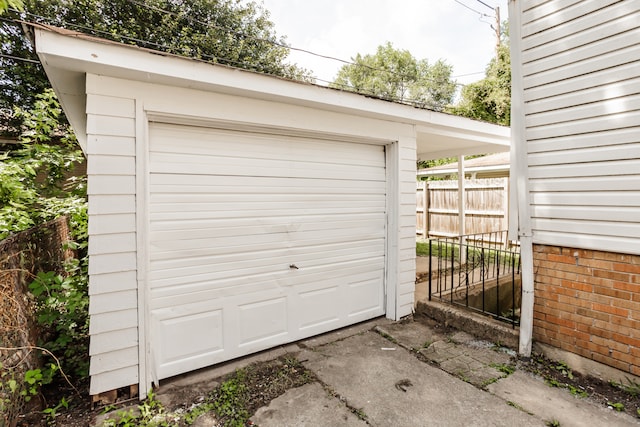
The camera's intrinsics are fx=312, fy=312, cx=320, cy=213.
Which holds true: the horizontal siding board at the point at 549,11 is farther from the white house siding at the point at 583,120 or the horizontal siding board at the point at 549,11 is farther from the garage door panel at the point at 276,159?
the garage door panel at the point at 276,159

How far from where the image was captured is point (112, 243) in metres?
2.42

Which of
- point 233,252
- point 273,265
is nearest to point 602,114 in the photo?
point 273,265

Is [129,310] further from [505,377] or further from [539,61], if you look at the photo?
[539,61]

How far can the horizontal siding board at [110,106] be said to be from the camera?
7.66 ft

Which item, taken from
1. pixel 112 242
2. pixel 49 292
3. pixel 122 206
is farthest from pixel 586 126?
pixel 49 292

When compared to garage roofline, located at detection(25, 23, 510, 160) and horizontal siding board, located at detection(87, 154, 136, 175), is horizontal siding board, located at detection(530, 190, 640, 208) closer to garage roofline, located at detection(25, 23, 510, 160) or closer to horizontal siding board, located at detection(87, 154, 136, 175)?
garage roofline, located at detection(25, 23, 510, 160)

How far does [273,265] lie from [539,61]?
331 cm

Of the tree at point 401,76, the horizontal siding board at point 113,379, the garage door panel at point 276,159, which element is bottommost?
the horizontal siding board at point 113,379

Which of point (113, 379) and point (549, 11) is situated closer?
point (113, 379)

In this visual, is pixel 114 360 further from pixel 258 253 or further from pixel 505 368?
pixel 505 368

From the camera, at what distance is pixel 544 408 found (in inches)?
93.1

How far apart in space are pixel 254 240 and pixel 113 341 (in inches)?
A: 55.7

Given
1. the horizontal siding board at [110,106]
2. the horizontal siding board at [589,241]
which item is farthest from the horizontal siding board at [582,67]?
the horizontal siding board at [110,106]

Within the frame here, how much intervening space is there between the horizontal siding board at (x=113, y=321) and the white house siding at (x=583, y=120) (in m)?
3.77
